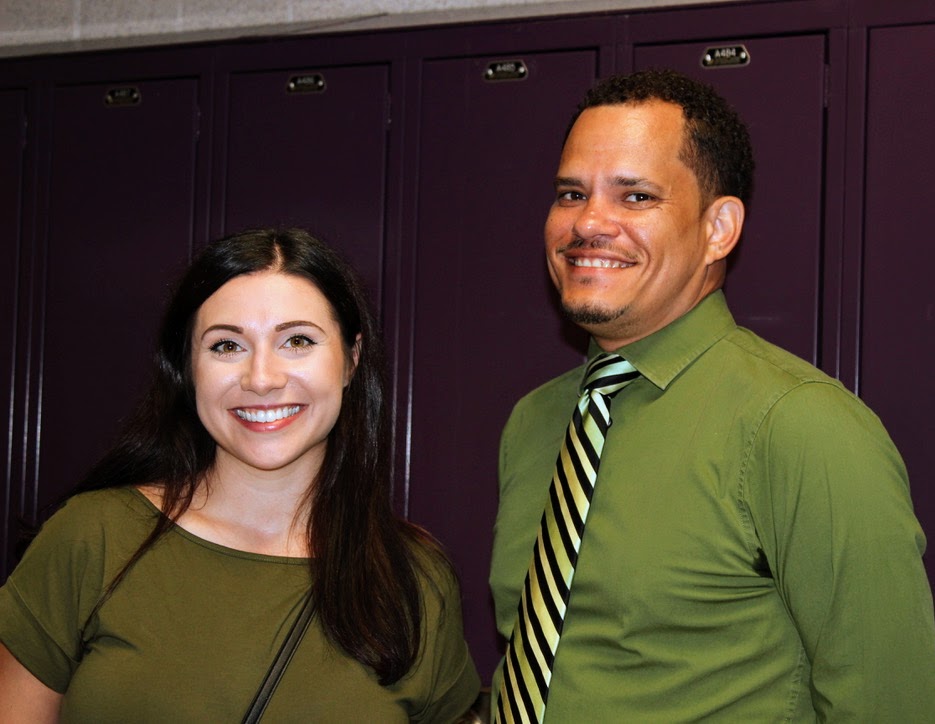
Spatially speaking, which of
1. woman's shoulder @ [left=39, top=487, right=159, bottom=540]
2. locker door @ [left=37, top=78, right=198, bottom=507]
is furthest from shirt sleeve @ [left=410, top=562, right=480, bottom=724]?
locker door @ [left=37, top=78, right=198, bottom=507]

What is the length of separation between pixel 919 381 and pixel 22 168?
245 centimetres

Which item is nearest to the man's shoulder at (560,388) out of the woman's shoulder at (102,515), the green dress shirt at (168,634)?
the green dress shirt at (168,634)

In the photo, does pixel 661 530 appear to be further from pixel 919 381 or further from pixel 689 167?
pixel 919 381

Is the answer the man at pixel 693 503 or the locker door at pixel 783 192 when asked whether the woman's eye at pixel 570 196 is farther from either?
the locker door at pixel 783 192

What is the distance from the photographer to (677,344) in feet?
5.33

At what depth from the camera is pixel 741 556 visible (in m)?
1.44

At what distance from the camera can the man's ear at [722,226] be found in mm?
1669

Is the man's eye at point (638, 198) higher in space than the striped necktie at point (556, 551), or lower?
higher

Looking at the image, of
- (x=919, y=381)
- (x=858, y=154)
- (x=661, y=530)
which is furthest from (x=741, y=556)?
(x=858, y=154)

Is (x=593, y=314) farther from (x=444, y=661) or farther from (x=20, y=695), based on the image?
(x=20, y=695)

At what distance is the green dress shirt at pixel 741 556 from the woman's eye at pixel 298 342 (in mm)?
471

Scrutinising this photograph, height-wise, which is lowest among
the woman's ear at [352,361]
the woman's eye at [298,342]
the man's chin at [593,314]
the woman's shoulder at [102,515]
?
the woman's shoulder at [102,515]

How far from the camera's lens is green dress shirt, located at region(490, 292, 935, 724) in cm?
136

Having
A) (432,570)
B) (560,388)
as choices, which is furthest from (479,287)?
(432,570)
